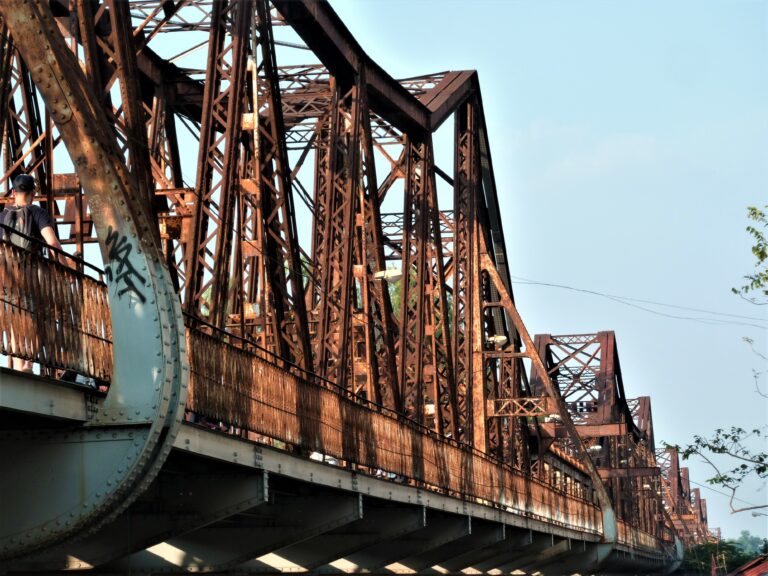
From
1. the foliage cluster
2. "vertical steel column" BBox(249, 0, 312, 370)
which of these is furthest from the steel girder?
"vertical steel column" BBox(249, 0, 312, 370)

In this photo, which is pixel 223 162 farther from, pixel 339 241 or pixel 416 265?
pixel 416 265

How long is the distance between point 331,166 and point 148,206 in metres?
12.0

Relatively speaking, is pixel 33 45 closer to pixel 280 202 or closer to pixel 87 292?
pixel 87 292

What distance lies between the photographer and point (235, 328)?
2433cm

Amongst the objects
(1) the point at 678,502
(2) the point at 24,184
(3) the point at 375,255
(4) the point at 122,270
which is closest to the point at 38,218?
(2) the point at 24,184

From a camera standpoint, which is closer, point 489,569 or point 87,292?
point 87,292

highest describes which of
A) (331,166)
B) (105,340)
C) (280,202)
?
(331,166)

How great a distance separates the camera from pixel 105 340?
38.3 ft

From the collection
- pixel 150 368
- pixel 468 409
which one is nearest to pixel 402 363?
pixel 468 409

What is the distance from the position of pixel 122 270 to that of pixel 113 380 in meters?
0.91

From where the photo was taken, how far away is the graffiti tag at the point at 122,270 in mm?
11289

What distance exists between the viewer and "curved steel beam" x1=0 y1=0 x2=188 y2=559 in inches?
430

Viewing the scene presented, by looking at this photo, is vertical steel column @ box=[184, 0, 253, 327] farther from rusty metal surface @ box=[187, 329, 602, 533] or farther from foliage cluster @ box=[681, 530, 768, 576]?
foliage cluster @ box=[681, 530, 768, 576]

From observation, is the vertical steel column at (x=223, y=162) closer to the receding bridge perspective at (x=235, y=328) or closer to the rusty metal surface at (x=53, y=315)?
the receding bridge perspective at (x=235, y=328)
